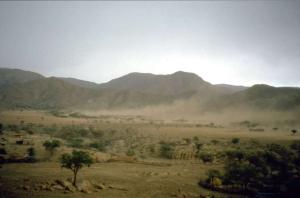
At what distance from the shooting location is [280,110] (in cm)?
8356

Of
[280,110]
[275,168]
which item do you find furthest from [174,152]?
[280,110]

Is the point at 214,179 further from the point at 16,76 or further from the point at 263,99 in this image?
the point at 16,76

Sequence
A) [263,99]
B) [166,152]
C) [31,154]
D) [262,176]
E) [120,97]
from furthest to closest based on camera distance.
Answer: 1. [120,97]
2. [263,99]
3. [166,152]
4. [31,154]
5. [262,176]

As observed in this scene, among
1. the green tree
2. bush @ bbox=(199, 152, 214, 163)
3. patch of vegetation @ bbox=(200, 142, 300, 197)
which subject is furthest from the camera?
bush @ bbox=(199, 152, 214, 163)

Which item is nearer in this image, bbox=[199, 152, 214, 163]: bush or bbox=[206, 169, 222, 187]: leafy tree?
bbox=[206, 169, 222, 187]: leafy tree

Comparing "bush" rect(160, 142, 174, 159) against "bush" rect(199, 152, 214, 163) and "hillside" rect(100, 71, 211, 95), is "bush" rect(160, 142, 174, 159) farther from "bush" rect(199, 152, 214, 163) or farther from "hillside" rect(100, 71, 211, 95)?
"hillside" rect(100, 71, 211, 95)

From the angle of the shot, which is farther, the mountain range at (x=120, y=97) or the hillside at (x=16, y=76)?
the hillside at (x=16, y=76)

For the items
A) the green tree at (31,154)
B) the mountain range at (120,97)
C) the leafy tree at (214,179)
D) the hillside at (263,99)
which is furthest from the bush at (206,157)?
the mountain range at (120,97)

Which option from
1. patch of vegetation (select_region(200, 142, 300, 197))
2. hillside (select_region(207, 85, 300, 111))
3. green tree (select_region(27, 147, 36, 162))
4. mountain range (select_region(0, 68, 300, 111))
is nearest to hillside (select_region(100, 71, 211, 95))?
mountain range (select_region(0, 68, 300, 111))

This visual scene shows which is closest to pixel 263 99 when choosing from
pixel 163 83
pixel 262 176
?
pixel 163 83

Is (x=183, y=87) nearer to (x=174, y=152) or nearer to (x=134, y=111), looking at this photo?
(x=134, y=111)

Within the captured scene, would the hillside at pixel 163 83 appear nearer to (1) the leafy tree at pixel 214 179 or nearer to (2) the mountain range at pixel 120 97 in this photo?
(2) the mountain range at pixel 120 97

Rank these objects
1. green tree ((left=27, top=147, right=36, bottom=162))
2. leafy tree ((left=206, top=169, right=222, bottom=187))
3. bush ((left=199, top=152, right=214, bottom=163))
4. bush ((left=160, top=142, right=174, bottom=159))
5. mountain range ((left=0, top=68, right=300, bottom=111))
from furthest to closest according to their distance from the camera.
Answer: mountain range ((left=0, top=68, right=300, bottom=111))
bush ((left=160, top=142, right=174, bottom=159))
bush ((left=199, top=152, right=214, bottom=163))
green tree ((left=27, top=147, right=36, bottom=162))
leafy tree ((left=206, top=169, right=222, bottom=187))

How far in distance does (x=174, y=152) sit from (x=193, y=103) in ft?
299
